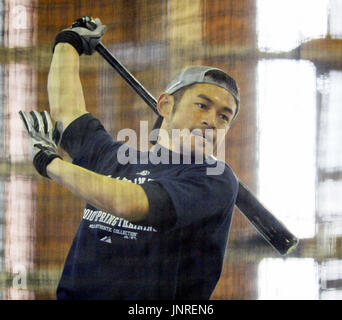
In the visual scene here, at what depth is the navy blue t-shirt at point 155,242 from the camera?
27.7 inches

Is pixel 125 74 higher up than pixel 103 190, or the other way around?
pixel 125 74

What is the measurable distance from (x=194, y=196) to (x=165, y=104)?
17 centimetres

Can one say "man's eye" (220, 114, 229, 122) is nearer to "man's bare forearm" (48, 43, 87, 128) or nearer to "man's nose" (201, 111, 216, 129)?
"man's nose" (201, 111, 216, 129)

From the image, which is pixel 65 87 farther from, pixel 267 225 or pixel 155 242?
pixel 267 225

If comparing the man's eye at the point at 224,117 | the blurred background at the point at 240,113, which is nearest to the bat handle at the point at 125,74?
the blurred background at the point at 240,113

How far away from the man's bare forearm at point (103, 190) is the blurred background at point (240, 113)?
0.17ft

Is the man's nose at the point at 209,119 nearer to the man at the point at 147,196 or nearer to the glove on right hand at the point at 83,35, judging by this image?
the man at the point at 147,196

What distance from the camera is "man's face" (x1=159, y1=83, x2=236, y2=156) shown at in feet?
2.39

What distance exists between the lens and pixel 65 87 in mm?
785

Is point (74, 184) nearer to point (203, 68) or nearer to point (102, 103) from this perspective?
point (102, 103)

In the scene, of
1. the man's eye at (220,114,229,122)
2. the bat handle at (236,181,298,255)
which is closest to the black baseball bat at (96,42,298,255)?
the bat handle at (236,181,298,255)

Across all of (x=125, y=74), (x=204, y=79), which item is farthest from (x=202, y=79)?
(x=125, y=74)
